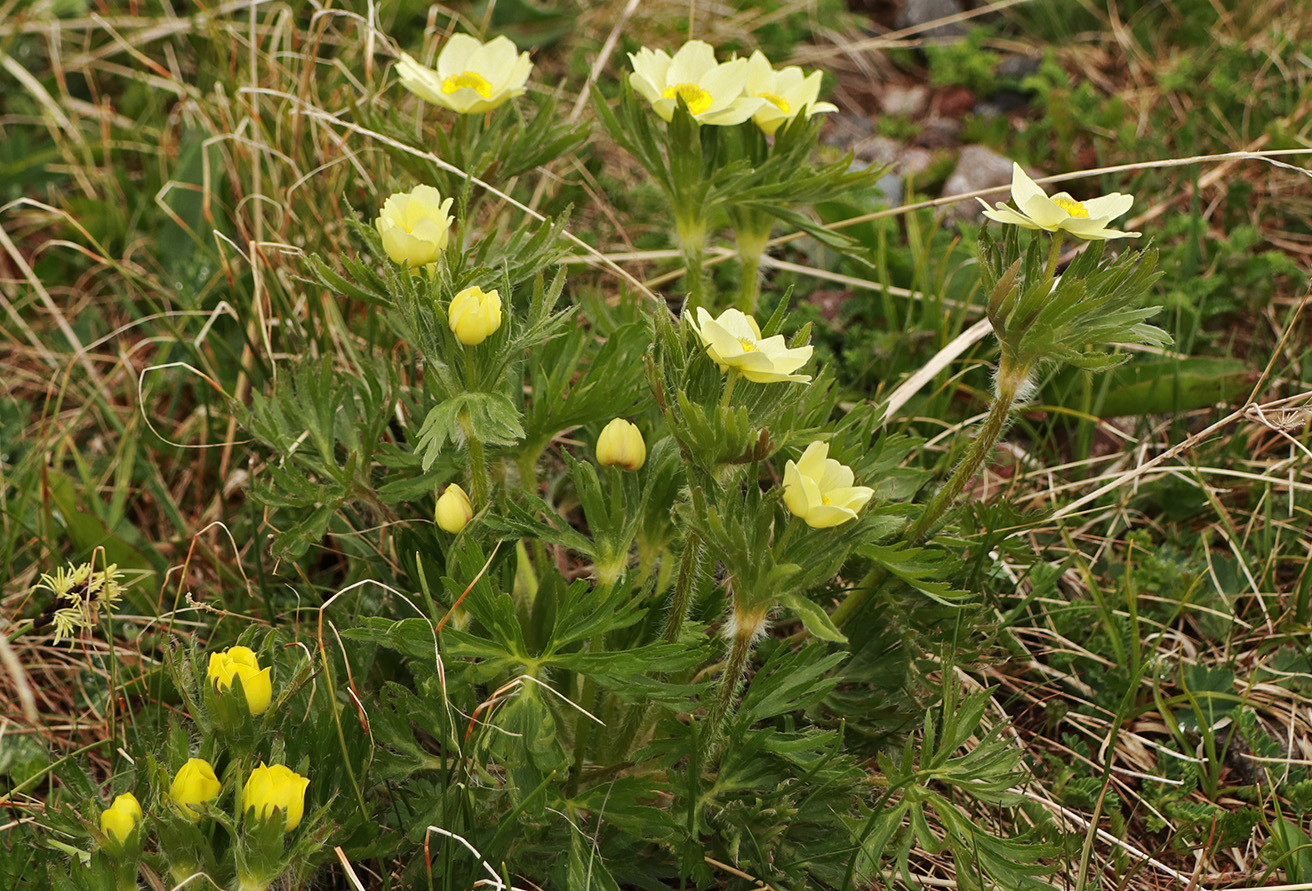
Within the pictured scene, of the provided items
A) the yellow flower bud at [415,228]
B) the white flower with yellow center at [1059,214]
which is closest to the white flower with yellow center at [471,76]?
the yellow flower bud at [415,228]

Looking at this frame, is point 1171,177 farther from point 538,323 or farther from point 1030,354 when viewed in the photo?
point 538,323

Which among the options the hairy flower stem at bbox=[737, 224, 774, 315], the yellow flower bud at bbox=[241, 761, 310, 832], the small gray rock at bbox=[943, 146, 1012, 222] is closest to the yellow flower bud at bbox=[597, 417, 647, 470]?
the hairy flower stem at bbox=[737, 224, 774, 315]

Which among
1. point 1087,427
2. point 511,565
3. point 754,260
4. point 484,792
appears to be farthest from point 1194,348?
point 484,792

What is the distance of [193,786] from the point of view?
1444 mm

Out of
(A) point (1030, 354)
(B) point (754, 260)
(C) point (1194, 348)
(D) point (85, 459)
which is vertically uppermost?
(A) point (1030, 354)

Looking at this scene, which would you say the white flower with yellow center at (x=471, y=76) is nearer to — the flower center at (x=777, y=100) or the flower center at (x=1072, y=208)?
the flower center at (x=777, y=100)

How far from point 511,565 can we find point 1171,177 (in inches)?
94.6

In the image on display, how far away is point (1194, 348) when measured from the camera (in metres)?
2.97

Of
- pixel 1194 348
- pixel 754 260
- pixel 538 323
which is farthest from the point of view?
pixel 1194 348

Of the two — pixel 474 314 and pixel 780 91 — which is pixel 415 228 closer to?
pixel 474 314

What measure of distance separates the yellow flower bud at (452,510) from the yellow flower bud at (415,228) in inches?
13.2

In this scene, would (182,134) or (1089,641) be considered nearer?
(1089,641)

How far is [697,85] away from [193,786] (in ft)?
4.34

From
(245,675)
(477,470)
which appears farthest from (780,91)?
(245,675)
